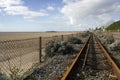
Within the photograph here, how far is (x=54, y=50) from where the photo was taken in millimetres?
16891

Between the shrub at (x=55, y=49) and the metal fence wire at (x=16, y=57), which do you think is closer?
the metal fence wire at (x=16, y=57)

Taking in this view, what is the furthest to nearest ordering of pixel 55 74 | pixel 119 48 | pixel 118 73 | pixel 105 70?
pixel 119 48, pixel 105 70, pixel 55 74, pixel 118 73

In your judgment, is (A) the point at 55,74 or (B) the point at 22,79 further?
(A) the point at 55,74

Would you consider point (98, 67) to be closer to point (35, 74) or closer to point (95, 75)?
point (95, 75)

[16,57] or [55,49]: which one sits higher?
[55,49]

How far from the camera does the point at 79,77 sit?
8.66 m

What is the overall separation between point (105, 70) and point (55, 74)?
2376mm

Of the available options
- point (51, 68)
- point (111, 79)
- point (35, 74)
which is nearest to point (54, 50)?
point (51, 68)

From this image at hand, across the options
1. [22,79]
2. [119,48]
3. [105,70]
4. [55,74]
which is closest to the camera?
[22,79]

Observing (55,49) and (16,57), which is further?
(16,57)

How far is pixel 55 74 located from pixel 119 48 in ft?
41.9

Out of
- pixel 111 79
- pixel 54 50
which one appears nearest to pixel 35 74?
pixel 111 79

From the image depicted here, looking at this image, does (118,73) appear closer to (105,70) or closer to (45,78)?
(105,70)

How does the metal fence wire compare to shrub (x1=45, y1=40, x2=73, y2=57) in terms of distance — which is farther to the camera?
shrub (x1=45, y1=40, x2=73, y2=57)
